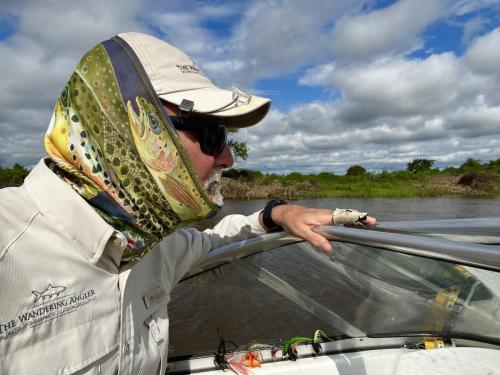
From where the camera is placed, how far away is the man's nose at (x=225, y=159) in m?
1.32

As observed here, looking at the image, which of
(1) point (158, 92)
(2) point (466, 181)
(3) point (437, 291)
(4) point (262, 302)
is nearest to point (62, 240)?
(1) point (158, 92)

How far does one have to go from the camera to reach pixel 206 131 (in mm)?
1238

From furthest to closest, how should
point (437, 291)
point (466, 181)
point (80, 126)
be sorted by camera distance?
point (466, 181) → point (437, 291) → point (80, 126)

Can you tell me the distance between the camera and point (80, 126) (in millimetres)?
1074

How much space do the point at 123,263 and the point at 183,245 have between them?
0.62 m

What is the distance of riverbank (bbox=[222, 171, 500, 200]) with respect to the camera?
27828 millimetres

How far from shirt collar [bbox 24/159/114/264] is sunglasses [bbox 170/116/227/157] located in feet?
1.25

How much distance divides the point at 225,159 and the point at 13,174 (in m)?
32.7

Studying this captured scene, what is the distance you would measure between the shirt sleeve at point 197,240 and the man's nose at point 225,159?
49cm

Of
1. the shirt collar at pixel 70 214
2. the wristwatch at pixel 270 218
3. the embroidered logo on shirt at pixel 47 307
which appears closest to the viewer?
the embroidered logo on shirt at pixel 47 307

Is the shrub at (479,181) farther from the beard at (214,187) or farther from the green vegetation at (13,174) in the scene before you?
the green vegetation at (13,174)

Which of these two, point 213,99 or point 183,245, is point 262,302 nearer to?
point 183,245

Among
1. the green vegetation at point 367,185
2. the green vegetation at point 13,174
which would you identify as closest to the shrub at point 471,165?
the green vegetation at point 367,185

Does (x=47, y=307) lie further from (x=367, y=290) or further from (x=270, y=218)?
(x=367, y=290)
